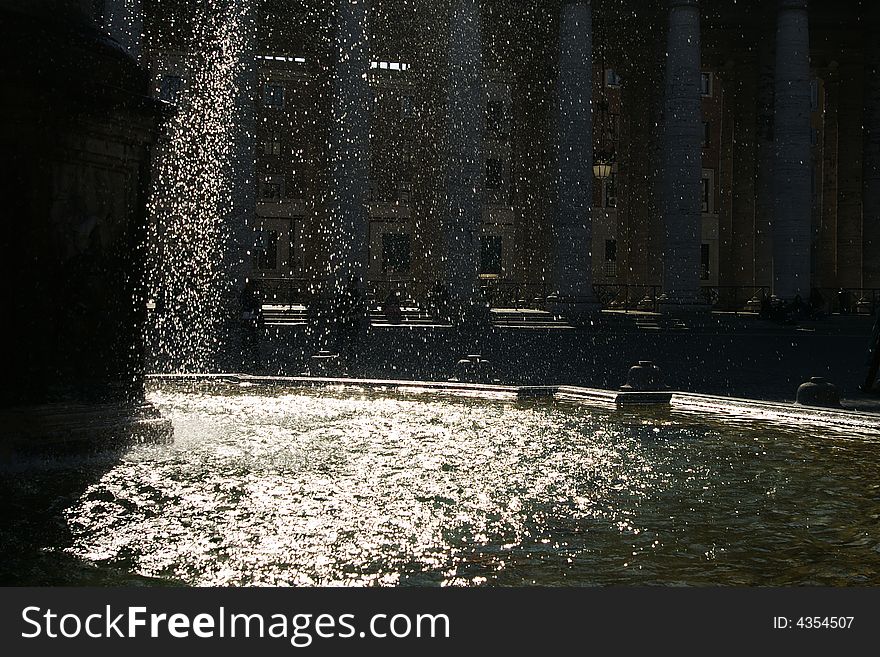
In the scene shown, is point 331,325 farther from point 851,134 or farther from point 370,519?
point 851,134

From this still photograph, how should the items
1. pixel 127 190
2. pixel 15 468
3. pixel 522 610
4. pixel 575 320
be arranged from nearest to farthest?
pixel 522 610, pixel 15 468, pixel 127 190, pixel 575 320

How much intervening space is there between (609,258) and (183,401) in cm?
5542

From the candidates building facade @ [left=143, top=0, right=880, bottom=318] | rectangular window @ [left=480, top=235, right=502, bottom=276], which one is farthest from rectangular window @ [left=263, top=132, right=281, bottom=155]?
rectangular window @ [left=480, top=235, right=502, bottom=276]

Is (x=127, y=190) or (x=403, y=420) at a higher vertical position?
(x=127, y=190)

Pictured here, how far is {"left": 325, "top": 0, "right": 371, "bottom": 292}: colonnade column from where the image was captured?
35062mm

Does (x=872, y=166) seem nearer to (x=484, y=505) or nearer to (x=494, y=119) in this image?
(x=494, y=119)

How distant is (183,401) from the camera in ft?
37.4

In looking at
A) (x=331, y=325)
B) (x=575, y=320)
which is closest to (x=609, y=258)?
(x=575, y=320)

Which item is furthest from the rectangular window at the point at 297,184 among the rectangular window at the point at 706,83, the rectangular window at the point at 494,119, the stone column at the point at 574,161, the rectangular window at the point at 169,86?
the stone column at the point at 574,161

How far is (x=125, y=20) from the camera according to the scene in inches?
1183

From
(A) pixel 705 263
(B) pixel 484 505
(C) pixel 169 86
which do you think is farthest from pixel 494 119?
(B) pixel 484 505

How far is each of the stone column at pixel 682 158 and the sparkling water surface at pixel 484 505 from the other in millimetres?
28115

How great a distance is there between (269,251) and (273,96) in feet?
31.4

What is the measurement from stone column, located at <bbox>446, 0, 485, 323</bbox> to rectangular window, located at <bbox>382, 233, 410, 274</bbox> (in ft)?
86.1
